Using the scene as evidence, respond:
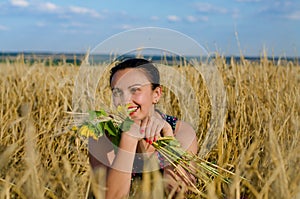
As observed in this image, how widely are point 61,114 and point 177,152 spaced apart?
1.11 metres

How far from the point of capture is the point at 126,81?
5.10 ft

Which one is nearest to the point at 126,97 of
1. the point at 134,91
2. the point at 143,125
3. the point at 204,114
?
the point at 134,91

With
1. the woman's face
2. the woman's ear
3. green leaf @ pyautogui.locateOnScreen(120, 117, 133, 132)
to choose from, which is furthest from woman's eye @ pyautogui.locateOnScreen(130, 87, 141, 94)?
green leaf @ pyautogui.locateOnScreen(120, 117, 133, 132)

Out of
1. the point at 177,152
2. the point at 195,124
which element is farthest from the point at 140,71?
the point at 195,124

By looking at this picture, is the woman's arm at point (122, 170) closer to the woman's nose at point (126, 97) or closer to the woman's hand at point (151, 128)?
the woman's hand at point (151, 128)

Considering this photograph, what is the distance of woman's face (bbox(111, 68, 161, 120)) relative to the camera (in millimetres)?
1521

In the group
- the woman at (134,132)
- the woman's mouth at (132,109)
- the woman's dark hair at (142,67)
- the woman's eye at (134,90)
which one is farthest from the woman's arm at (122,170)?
the woman's dark hair at (142,67)

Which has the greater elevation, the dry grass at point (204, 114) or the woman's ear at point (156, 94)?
the woman's ear at point (156, 94)

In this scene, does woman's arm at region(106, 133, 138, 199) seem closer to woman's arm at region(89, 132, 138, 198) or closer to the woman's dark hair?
woman's arm at region(89, 132, 138, 198)

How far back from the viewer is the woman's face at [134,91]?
4.99 ft

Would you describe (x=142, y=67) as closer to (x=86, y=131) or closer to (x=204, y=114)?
(x=86, y=131)

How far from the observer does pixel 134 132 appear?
139cm

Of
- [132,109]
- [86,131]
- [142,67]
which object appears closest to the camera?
[86,131]

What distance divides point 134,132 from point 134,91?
0.20m
